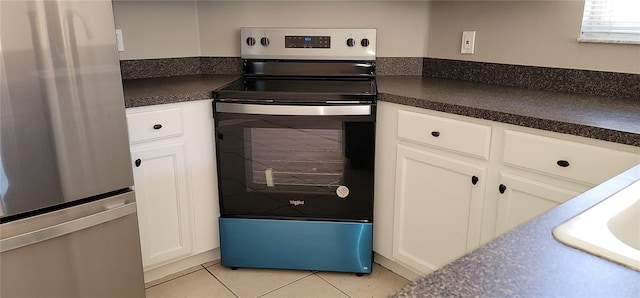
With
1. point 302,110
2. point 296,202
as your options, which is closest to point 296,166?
point 296,202

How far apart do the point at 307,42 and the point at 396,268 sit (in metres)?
1.22

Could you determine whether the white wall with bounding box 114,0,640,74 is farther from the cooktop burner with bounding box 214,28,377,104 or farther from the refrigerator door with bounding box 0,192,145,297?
the refrigerator door with bounding box 0,192,145,297

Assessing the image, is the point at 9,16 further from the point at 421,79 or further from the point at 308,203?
the point at 421,79

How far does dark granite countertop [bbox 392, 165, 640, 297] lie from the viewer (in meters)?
0.58

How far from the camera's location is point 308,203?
221 cm

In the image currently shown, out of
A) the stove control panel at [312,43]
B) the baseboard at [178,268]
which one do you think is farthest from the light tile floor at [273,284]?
the stove control panel at [312,43]

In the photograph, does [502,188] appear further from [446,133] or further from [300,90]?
[300,90]

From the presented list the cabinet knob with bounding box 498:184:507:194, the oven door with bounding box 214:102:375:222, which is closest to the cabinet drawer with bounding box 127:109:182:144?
the oven door with bounding box 214:102:375:222

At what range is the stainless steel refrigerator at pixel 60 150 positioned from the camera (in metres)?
1.38

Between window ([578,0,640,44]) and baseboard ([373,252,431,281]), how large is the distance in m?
1.24

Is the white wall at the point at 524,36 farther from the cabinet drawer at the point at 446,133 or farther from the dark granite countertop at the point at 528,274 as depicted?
the dark granite countertop at the point at 528,274

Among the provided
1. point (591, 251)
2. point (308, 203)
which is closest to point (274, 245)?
point (308, 203)

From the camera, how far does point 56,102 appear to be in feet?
4.78

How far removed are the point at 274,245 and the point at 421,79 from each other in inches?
44.1
